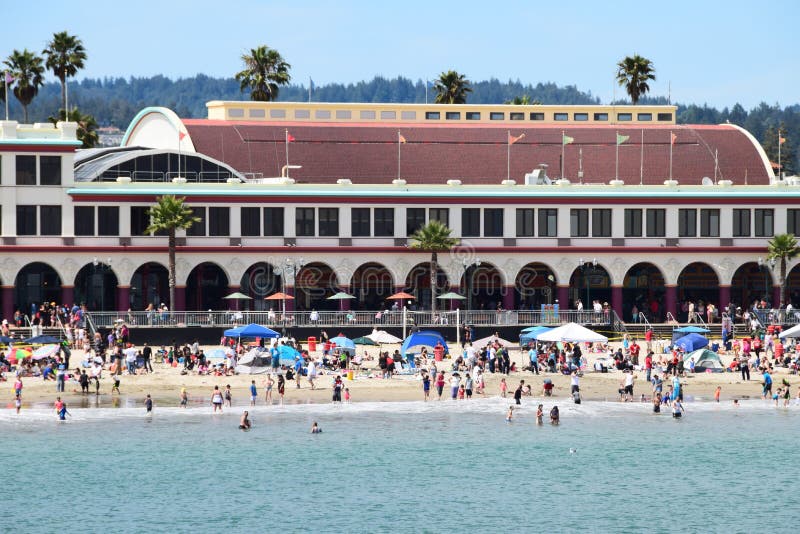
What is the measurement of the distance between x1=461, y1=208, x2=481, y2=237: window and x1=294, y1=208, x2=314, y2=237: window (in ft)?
32.0

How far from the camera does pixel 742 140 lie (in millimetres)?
112062

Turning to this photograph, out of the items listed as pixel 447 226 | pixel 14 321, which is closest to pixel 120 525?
pixel 14 321

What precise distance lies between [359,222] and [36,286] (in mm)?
20702

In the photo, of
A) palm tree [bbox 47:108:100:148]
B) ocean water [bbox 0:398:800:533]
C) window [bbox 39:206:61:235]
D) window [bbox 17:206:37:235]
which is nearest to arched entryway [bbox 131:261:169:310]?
window [bbox 39:206:61:235]

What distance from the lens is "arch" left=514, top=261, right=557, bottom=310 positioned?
101m

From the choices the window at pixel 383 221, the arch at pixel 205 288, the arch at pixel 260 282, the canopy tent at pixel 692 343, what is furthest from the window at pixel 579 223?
the arch at pixel 205 288

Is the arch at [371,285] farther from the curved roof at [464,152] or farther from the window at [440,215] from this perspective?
the curved roof at [464,152]

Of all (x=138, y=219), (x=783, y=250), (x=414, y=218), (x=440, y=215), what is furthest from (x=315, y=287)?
(x=783, y=250)

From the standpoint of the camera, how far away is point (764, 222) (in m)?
101

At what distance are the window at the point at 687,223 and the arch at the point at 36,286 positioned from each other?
40120mm

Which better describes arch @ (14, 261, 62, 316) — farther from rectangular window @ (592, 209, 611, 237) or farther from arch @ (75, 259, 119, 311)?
rectangular window @ (592, 209, 611, 237)

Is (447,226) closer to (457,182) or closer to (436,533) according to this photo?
(457,182)

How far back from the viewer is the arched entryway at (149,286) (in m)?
97.6

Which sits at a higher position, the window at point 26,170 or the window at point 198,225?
the window at point 26,170
